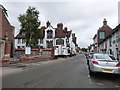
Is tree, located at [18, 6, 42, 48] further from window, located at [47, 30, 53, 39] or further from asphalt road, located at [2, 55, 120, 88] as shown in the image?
asphalt road, located at [2, 55, 120, 88]

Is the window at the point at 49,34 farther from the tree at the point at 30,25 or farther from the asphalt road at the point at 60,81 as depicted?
the asphalt road at the point at 60,81

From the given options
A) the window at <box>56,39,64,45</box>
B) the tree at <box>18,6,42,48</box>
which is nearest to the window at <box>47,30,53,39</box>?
the window at <box>56,39,64,45</box>

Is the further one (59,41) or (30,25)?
(59,41)

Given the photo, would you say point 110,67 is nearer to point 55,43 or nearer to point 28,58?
point 28,58

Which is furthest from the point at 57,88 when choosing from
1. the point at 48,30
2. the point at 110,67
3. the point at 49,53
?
the point at 48,30

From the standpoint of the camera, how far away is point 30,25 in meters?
30.0

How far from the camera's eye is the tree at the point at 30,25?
30266mm

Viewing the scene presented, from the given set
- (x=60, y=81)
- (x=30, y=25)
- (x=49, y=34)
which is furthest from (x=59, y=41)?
(x=60, y=81)

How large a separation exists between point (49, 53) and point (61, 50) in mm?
12447

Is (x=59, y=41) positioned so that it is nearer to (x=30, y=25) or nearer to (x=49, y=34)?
(x=49, y=34)

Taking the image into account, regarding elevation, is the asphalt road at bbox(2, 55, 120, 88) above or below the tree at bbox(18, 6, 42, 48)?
below

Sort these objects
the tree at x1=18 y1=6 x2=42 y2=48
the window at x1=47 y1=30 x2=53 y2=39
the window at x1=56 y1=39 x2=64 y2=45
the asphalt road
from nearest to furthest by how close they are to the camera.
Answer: the asphalt road → the tree at x1=18 y1=6 x2=42 y2=48 → the window at x1=56 y1=39 x2=64 y2=45 → the window at x1=47 y1=30 x2=53 y2=39

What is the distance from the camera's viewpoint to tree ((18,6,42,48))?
3027 centimetres

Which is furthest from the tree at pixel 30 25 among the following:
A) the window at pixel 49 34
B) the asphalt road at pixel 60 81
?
the asphalt road at pixel 60 81
